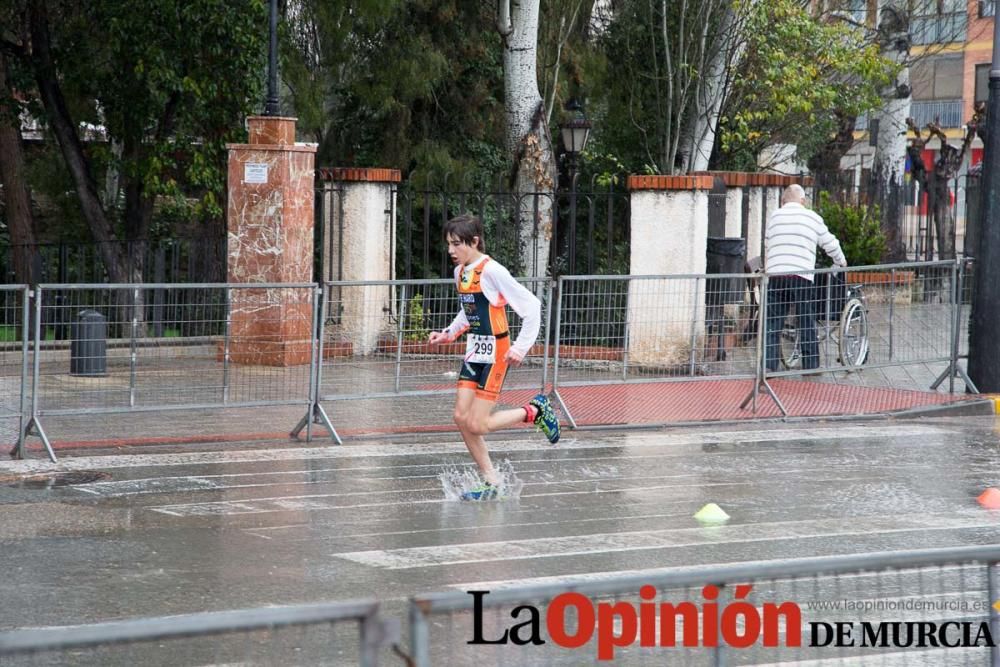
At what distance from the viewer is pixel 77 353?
1244cm

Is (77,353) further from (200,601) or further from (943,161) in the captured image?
(943,161)

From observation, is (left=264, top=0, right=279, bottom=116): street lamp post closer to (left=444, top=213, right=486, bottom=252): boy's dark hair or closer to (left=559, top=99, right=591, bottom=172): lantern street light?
(left=559, top=99, right=591, bottom=172): lantern street light

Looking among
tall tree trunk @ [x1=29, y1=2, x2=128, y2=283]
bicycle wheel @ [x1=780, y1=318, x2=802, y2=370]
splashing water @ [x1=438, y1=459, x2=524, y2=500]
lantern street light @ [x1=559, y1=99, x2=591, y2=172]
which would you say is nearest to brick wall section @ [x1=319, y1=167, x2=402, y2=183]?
tall tree trunk @ [x1=29, y1=2, x2=128, y2=283]

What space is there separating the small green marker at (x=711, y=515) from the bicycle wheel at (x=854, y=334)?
6904 mm

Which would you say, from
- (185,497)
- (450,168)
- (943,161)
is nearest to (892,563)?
(185,497)

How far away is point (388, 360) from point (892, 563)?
912 cm

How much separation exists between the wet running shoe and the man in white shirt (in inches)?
205

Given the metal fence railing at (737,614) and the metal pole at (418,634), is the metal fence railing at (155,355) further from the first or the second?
the metal pole at (418,634)

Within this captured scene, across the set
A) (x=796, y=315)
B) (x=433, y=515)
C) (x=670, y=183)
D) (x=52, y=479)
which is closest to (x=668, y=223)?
(x=670, y=183)

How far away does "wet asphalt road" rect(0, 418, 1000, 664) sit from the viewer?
24.3ft

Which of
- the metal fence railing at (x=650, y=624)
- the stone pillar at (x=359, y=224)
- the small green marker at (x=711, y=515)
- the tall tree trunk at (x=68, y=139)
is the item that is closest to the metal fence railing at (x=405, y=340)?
the stone pillar at (x=359, y=224)

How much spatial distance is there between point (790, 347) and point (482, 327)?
6.33 meters

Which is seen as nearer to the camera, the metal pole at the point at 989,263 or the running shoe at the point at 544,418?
Result: the running shoe at the point at 544,418

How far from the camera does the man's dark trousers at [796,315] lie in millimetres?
14539
